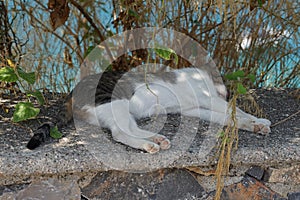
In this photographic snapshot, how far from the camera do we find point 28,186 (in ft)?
5.82

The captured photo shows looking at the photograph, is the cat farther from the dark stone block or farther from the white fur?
the dark stone block

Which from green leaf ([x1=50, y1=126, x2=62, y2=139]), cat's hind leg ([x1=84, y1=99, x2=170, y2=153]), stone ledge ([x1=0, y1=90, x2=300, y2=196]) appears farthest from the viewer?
green leaf ([x1=50, y1=126, x2=62, y2=139])

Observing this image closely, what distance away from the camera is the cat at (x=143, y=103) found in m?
1.92

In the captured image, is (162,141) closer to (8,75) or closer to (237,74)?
(237,74)

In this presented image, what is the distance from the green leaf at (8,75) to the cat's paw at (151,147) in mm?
701

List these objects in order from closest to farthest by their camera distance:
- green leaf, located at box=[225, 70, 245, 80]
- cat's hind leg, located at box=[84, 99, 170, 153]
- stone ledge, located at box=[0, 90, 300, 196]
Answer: stone ledge, located at box=[0, 90, 300, 196] → cat's hind leg, located at box=[84, 99, 170, 153] → green leaf, located at box=[225, 70, 245, 80]

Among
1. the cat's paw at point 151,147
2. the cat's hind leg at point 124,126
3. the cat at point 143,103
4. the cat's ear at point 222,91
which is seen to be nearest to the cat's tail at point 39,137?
the cat at point 143,103

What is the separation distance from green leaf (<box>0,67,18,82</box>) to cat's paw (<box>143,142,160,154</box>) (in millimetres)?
701

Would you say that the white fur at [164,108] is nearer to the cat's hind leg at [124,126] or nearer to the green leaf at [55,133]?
→ the cat's hind leg at [124,126]

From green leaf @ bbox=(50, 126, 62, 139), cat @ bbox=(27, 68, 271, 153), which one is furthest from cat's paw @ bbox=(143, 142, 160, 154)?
green leaf @ bbox=(50, 126, 62, 139)

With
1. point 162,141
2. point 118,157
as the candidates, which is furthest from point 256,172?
point 118,157

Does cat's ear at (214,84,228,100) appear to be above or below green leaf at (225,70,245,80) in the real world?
below

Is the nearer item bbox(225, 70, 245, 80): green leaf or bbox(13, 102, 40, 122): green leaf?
bbox(13, 102, 40, 122): green leaf

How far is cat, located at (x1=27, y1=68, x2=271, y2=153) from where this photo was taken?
75.4 inches
